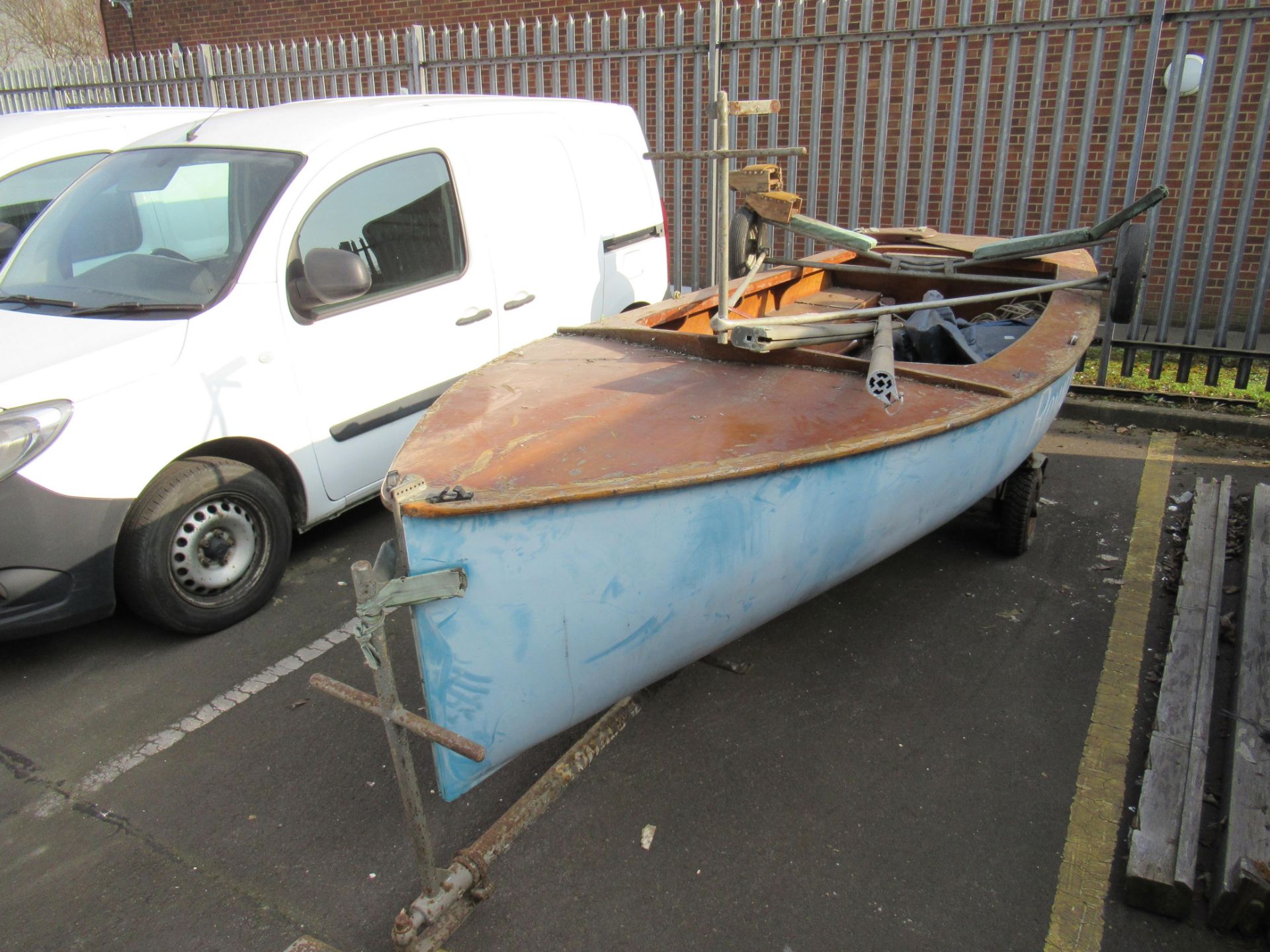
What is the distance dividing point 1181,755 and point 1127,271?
239 cm

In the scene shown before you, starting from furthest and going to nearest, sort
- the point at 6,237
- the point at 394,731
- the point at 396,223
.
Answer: the point at 6,237 < the point at 396,223 < the point at 394,731

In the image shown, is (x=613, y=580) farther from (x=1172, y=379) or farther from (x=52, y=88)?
(x=52, y=88)

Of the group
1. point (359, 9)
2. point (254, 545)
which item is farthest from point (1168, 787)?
point (359, 9)

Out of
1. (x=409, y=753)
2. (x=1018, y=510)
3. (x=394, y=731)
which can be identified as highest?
(x=394, y=731)

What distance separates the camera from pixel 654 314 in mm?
4121

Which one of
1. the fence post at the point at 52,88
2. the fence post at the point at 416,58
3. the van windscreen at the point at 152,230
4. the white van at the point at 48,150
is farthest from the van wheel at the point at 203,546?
the fence post at the point at 52,88

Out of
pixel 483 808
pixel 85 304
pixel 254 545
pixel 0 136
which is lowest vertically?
pixel 483 808

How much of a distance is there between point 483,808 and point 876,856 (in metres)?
1.15

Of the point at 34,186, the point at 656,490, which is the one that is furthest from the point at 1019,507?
the point at 34,186

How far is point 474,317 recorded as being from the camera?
14.4 feet

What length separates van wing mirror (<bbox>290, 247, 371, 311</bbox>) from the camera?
366cm

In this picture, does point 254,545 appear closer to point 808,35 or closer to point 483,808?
point 483,808

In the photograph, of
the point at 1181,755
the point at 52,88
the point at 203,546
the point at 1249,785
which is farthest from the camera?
the point at 52,88

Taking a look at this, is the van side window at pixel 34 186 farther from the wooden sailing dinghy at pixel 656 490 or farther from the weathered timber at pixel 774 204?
Answer: the weathered timber at pixel 774 204
